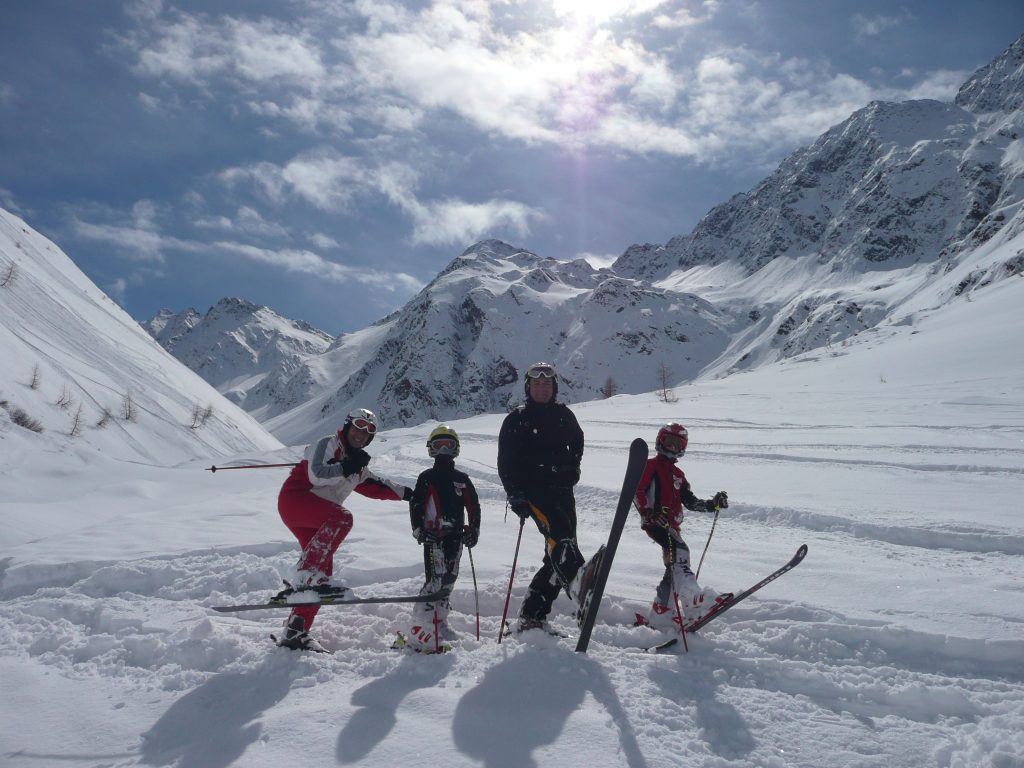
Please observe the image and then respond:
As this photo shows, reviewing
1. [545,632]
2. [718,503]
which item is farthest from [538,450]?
[718,503]

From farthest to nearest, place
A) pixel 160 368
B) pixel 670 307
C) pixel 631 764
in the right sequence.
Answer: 1. pixel 670 307
2. pixel 160 368
3. pixel 631 764

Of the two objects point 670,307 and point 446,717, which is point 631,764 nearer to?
point 446,717

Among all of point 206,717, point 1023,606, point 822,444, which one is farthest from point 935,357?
point 206,717

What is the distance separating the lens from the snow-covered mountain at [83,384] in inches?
394

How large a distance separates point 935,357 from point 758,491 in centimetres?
1693

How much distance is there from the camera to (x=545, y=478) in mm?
4996

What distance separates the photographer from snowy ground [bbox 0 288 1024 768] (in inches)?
127

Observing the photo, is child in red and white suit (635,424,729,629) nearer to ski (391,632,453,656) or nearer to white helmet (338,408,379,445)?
ski (391,632,453,656)

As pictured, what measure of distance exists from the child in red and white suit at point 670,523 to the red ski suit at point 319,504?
6.94 ft

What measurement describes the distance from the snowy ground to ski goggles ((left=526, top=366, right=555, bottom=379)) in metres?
1.99

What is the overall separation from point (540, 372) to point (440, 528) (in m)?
1.65

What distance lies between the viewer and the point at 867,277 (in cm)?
15125

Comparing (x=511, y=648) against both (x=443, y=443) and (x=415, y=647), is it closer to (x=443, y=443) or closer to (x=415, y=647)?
(x=415, y=647)

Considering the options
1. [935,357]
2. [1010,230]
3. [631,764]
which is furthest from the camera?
[1010,230]
